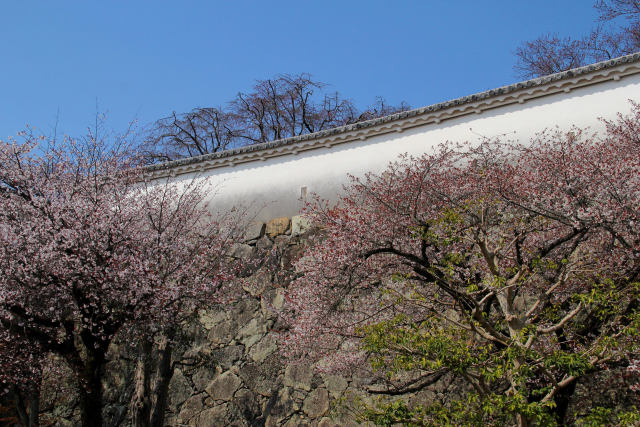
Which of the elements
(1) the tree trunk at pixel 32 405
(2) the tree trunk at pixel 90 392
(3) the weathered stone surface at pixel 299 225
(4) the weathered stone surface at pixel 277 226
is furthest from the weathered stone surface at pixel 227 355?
(2) the tree trunk at pixel 90 392

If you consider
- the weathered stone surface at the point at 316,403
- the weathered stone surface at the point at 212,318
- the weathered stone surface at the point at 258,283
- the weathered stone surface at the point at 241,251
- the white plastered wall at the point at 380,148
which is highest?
the white plastered wall at the point at 380,148

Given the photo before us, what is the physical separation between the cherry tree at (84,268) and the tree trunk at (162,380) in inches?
27.4

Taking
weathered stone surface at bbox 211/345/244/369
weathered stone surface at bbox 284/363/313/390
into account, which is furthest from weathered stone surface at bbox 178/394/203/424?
weathered stone surface at bbox 284/363/313/390

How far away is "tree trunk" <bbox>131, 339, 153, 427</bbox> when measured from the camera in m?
8.27

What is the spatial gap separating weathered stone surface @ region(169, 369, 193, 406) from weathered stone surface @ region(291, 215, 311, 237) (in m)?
3.81

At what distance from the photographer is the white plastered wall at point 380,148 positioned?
31.7ft

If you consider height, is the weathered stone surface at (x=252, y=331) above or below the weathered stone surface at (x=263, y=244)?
below

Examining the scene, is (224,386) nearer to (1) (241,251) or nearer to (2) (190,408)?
(2) (190,408)

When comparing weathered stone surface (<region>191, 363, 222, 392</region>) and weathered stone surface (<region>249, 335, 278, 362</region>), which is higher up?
weathered stone surface (<region>249, 335, 278, 362</region>)

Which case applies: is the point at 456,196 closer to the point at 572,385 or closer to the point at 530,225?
the point at 530,225

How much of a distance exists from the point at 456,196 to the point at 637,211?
2703 millimetres

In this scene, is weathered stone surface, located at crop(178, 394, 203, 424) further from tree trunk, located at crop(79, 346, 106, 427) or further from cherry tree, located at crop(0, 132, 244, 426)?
tree trunk, located at crop(79, 346, 106, 427)

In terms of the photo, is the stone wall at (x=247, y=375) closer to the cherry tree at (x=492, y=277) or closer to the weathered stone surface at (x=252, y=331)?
the weathered stone surface at (x=252, y=331)

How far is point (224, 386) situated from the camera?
11.2m
